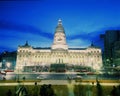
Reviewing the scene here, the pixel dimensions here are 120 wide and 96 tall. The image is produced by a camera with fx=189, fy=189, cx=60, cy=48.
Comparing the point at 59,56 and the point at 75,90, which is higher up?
the point at 59,56

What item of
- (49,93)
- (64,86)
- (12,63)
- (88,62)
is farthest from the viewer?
(88,62)

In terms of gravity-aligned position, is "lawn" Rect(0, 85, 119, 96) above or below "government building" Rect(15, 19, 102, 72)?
below

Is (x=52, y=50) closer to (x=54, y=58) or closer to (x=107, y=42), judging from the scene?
(x=54, y=58)

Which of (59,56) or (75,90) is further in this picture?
(59,56)

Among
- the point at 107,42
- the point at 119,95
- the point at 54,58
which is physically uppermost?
the point at 107,42

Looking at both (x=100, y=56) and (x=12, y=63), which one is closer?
(x=12, y=63)

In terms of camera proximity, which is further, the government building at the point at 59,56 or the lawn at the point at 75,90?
the government building at the point at 59,56

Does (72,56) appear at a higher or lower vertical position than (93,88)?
higher

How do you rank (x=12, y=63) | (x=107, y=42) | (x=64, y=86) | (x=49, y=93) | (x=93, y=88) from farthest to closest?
(x=107, y=42) → (x=12, y=63) → (x=64, y=86) → (x=93, y=88) → (x=49, y=93)

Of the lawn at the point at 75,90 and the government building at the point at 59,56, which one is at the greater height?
the government building at the point at 59,56

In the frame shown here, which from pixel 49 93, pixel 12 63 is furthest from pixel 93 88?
pixel 12 63

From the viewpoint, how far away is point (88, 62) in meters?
34.8

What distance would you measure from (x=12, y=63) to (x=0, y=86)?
2733 cm

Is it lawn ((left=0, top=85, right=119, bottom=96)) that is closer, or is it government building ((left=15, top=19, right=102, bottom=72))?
lawn ((left=0, top=85, right=119, bottom=96))
